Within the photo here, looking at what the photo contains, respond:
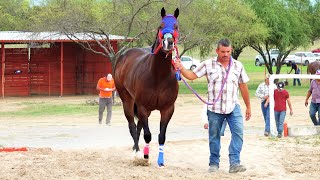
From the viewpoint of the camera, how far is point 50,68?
3781cm

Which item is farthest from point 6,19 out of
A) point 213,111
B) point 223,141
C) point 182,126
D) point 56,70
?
point 213,111

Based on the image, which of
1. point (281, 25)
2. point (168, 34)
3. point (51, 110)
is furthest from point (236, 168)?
point (281, 25)

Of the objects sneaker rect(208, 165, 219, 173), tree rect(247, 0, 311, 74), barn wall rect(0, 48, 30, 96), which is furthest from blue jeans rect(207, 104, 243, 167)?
tree rect(247, 0, 311, 74)

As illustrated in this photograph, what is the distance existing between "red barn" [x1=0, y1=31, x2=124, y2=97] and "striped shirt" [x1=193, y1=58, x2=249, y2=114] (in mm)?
26670

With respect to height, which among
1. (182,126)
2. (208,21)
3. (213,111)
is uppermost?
(208,21)

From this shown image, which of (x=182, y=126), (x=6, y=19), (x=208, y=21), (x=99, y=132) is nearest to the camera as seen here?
(x=99, y=132)

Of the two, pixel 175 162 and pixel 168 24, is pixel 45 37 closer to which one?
pixel 175 162

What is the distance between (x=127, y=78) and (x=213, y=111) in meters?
2.34

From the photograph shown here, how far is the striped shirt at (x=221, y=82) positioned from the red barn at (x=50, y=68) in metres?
26.7

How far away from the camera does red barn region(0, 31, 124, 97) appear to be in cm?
3700

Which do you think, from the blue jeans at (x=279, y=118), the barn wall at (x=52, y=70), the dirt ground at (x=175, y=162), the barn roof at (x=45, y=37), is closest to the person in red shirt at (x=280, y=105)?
the blue jeans at (x=279, y=118)

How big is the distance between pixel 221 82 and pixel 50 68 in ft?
97.6

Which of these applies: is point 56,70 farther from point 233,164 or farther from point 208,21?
point 233,164

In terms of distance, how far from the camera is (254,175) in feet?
29.3
